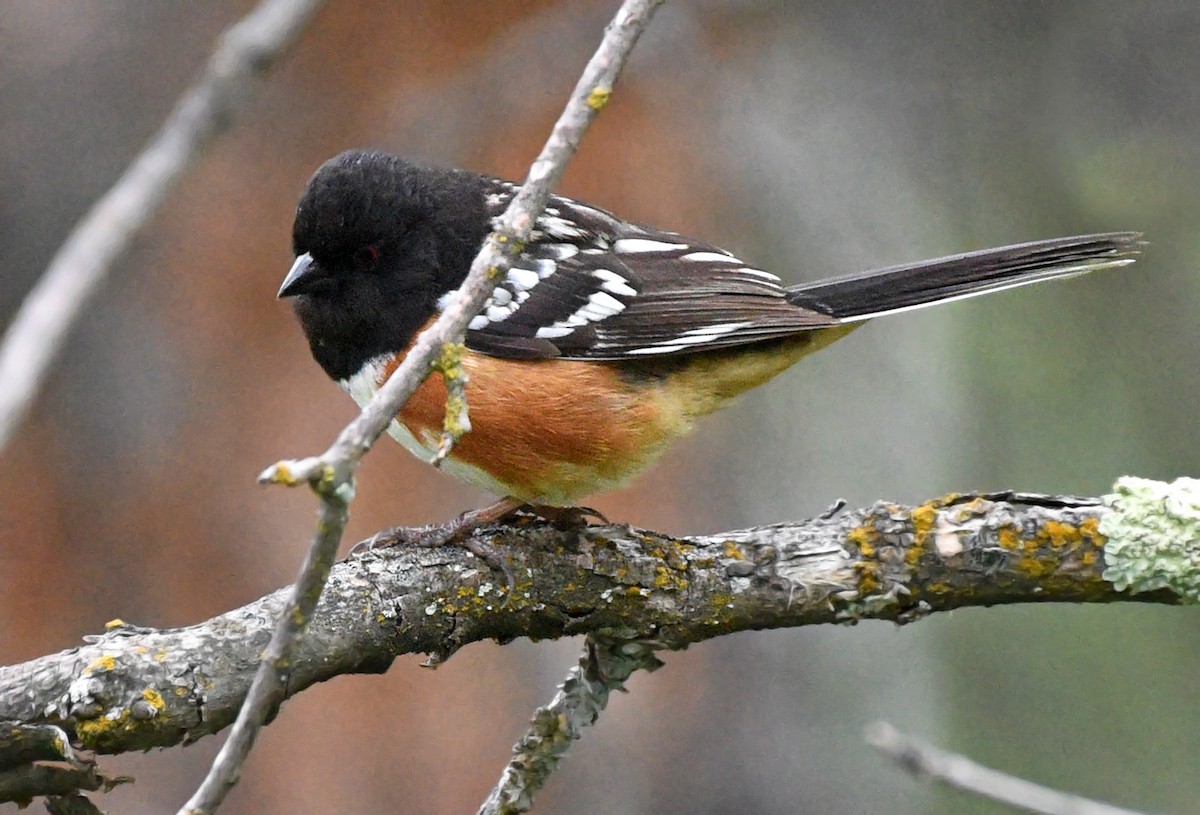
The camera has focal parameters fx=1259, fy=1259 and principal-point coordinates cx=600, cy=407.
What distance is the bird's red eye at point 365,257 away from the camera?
3.08 metres

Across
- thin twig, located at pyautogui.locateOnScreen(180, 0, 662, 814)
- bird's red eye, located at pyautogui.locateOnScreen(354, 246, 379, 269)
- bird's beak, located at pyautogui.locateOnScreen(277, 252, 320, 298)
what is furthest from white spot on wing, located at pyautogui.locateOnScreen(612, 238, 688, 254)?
thin twig, located at pyautogui.locateOnScreen(180, 0, 662, 814)

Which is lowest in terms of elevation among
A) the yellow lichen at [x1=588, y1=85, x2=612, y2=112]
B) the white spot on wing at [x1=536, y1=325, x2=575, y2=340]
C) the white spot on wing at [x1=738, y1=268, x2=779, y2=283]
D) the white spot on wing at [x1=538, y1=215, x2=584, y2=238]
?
the yellow lichen at [x1=588, y1=85, x2=612, y2=112]

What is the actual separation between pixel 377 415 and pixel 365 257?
1.69m

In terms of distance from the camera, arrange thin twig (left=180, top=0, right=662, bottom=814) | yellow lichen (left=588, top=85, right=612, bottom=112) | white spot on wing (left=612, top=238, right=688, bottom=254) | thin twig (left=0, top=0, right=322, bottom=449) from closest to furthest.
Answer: thin twig (left=0, top=0, right=322, bottom=449) < thin twig (left=180, top=0, right=662, bottom=814) < yellow lichen (left=588, top=85, right=612, bottom=112) < white spot on wing (left=612, top=238, right=688, bottom=254)

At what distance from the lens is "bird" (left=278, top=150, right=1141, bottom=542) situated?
114 inches

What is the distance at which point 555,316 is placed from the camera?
306cm

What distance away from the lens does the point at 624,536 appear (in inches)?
110

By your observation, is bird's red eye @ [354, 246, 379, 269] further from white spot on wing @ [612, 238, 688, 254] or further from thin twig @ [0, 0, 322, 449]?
thin twig @ [0, 0, 322, 449]

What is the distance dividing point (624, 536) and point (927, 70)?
276 centimetres

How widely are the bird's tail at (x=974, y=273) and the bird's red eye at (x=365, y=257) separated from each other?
1074 mm

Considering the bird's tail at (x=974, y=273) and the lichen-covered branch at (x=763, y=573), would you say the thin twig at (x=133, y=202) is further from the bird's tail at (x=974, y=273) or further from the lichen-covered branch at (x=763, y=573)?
the bird's tail at (x=974, y=273)

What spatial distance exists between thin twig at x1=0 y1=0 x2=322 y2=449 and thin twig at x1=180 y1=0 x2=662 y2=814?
346 mm

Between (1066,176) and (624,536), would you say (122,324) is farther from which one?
(1066,176)

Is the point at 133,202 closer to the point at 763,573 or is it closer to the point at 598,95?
the point at 598,95
